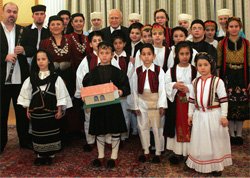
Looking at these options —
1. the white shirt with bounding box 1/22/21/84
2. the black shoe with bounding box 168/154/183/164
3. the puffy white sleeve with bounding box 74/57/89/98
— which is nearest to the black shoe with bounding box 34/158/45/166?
the puffy white sleeve with bounding box 74/57/89/98

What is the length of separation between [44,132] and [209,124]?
1684 millimetres

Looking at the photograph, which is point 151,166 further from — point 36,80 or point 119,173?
point 36,80

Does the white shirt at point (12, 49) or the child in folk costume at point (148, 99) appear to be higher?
the white shirt at point (12, 49)

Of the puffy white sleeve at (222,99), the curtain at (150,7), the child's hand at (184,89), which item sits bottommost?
the puffy white sleeve at (222,99)

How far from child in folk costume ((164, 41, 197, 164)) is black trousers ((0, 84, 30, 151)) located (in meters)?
1.80

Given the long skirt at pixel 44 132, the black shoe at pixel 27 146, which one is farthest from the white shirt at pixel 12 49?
the black shoe at pixel 27 146

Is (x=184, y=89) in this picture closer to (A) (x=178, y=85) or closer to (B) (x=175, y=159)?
(A) (x=178, y=85)

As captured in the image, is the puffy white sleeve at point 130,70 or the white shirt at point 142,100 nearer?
the white shirt at point 142,100

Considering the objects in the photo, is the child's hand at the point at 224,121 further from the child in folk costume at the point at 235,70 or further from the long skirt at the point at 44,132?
the long skirt at the point at 44,132

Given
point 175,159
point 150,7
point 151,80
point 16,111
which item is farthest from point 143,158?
point 150,7

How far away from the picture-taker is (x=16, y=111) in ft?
12.9

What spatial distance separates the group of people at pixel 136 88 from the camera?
3.04m

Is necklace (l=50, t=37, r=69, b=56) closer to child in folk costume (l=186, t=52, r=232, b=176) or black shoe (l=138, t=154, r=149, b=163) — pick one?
black shoe (l=138, t=154, r=149, b=163)

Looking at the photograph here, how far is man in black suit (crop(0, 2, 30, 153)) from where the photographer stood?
3.74 m
